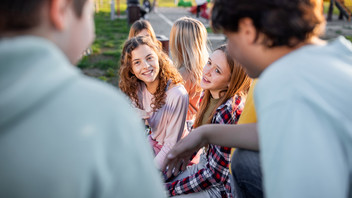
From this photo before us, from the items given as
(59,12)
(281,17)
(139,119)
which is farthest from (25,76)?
(281,17)

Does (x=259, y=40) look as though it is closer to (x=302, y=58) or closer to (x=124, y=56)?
(x=302, y=58)

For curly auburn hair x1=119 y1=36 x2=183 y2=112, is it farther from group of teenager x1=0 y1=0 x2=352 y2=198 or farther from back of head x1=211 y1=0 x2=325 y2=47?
back of head x1=211 y1=0 x2=325 y2=47

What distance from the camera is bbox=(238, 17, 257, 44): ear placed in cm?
125

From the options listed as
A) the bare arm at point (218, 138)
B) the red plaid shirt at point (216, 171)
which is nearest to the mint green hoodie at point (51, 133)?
the bare arm at point (218, 138)

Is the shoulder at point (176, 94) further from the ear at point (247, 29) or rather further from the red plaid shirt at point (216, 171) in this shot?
the ear at point (247, 29)

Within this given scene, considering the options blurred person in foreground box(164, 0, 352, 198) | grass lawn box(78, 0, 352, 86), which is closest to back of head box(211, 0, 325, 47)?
blurred person in foreground box(164, 0, 352, 198)

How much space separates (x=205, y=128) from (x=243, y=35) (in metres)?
0.59

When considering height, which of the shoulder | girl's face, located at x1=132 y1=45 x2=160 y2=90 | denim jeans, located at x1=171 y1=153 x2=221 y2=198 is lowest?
denim jeans, located at x1=171 y1=153 x2=221 y2=198

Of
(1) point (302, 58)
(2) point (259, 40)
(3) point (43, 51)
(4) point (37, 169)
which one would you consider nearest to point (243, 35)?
(2) point (259, 40)

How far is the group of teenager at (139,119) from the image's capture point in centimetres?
72

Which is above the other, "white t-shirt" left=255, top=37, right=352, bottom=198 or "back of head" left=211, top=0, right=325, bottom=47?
"back of head" left=211, top=0, right=325, bottom=47

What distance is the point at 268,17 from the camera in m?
1.20

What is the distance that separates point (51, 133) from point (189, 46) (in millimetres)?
2818

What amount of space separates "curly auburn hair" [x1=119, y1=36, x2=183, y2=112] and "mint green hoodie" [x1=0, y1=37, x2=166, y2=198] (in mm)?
1883
